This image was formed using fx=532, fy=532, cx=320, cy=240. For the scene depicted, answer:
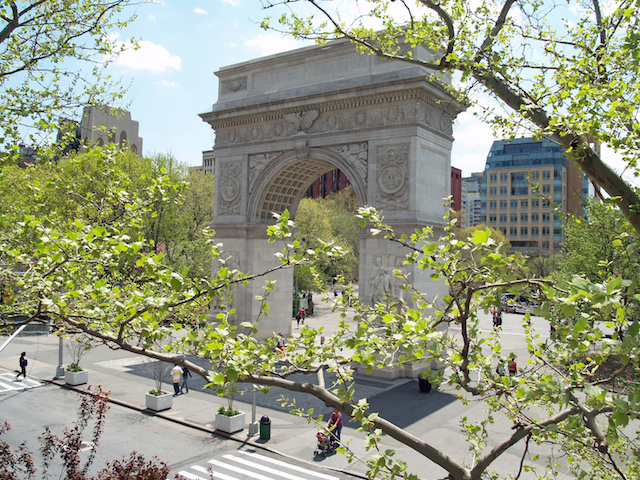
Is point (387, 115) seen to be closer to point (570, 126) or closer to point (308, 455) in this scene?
point (308, 455)

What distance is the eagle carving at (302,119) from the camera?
78.9ft

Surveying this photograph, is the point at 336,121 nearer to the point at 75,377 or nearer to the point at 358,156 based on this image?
the point at 358,156

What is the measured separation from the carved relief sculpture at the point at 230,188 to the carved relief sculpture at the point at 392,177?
26.1ft

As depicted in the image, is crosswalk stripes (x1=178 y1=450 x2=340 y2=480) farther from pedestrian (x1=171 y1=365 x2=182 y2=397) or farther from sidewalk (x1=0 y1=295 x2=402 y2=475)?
pedestrian (x1=171 y1=365 x2=182 y2=397)

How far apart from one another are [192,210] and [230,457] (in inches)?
1124

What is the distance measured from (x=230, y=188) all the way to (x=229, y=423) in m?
14.2

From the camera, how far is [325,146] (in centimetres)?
2384

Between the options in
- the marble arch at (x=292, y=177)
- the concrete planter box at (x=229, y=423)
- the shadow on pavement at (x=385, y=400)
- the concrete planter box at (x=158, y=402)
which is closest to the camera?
the concrete planter box at (x=229, y=423)

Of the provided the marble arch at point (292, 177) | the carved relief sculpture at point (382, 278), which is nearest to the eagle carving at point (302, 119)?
the marble arch at point (292, 177)

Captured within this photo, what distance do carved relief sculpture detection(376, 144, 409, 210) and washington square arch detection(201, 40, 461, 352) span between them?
4 centimetres

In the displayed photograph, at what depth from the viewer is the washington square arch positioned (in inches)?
854

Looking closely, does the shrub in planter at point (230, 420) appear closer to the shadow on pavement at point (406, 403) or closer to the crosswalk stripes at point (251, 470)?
the crosswalk stripes at point (251, 470)

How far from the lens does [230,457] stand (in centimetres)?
1388

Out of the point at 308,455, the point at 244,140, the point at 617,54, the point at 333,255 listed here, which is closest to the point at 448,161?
the point at 244,140
